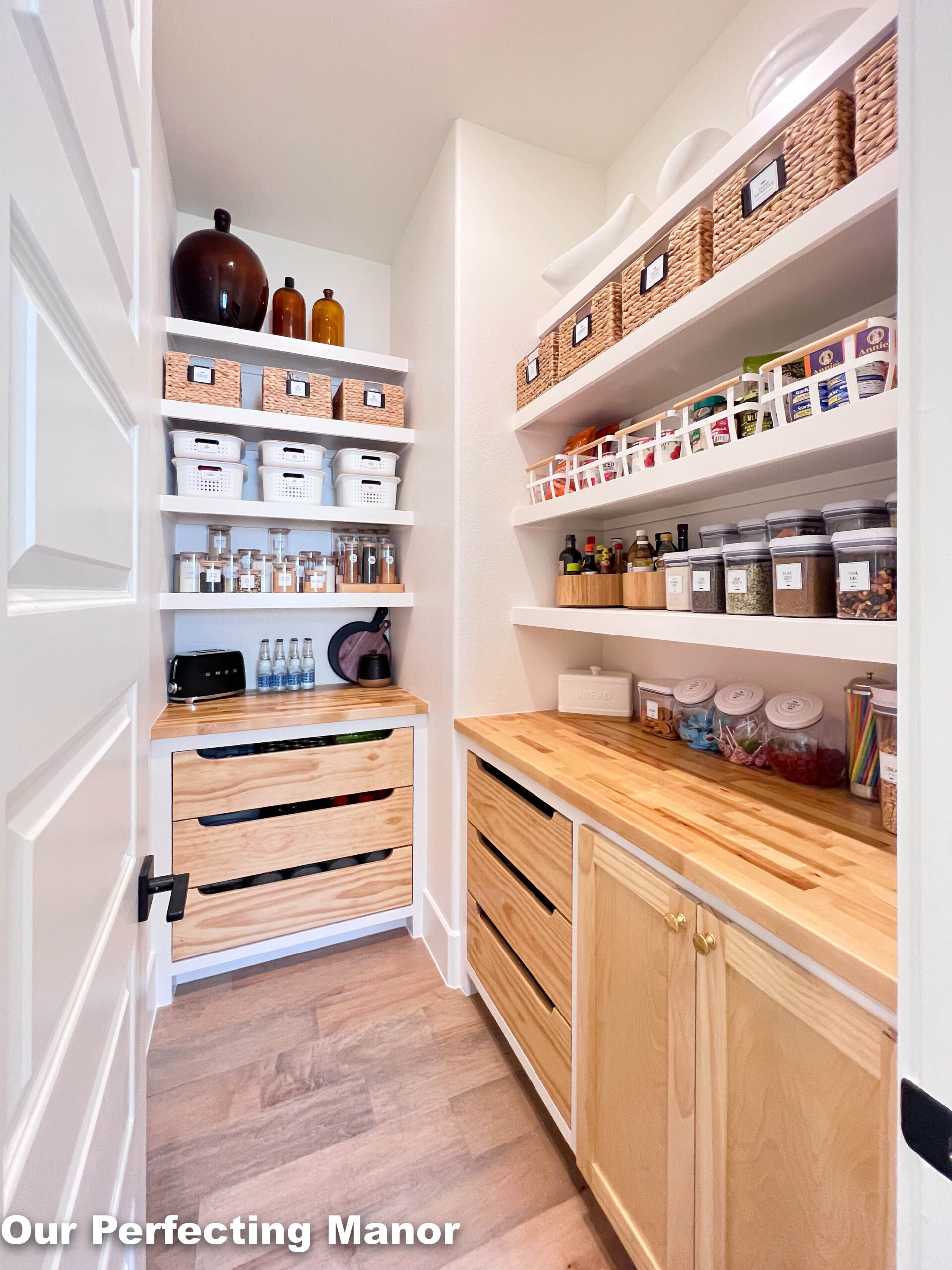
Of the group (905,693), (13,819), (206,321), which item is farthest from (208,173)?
(905,693)

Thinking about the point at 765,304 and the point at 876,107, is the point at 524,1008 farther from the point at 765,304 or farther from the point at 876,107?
the point at 876,107

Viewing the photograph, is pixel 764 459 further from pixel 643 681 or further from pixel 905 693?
pixel 643 681

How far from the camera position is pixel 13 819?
32 centimetres

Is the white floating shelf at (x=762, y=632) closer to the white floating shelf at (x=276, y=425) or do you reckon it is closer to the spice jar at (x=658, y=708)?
the spice jar at (x=658, y=708)

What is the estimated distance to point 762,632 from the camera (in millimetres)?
918

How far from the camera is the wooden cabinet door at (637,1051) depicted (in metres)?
0.80

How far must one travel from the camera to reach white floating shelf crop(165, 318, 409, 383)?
1.86m

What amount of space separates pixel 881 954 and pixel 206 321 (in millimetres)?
2388

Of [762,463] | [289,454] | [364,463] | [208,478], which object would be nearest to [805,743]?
[762,463]

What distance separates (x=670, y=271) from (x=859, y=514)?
2.20ft

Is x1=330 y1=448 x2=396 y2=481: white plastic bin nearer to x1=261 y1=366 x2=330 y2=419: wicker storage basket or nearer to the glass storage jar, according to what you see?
x1=261 y1=366 x2=330 y2=419: wicker storage basket

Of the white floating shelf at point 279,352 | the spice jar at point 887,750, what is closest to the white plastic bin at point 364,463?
the white floating shelf at point 279,352

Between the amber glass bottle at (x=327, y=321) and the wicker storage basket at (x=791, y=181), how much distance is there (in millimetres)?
1578

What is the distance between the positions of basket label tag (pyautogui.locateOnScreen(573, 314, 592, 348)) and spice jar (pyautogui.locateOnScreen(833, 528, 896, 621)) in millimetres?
914
